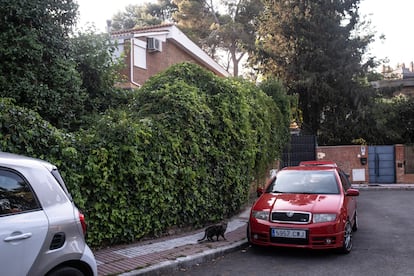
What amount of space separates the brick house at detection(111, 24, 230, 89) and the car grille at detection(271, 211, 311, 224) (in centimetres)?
1191

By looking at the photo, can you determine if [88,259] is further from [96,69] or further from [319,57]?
[319,57]

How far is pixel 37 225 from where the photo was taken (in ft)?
11.4

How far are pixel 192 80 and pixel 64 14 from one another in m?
3.38

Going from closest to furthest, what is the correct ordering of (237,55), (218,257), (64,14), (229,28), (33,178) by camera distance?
(33,178)
(218,257)
(64,14)
(229,28)
(237,55)

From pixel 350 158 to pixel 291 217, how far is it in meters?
15.6

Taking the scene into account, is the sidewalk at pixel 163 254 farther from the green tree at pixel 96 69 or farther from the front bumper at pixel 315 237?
the green tree at pixel 96 69

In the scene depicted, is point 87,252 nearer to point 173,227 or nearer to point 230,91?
point 173,227

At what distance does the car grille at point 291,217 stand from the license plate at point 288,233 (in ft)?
0.55

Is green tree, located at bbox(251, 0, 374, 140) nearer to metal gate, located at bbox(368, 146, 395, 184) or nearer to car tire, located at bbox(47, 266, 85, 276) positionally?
metal gate, located at bbox(368, 146, 395, 184)

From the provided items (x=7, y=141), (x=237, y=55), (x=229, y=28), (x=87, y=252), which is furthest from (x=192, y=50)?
(x=87, y=252)

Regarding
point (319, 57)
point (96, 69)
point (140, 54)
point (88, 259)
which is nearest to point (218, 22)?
point (319, 57)

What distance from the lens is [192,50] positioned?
2323cm

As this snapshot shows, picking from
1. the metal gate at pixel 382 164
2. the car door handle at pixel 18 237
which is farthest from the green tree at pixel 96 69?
the metal gate at pixel 382 164

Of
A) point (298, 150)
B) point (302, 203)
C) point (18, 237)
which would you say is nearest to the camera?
point (18, 237)
